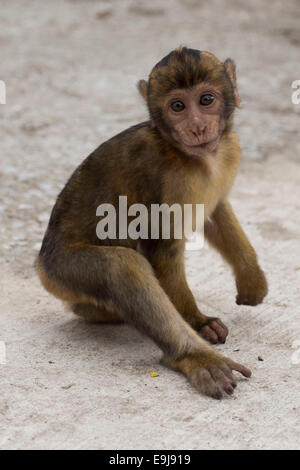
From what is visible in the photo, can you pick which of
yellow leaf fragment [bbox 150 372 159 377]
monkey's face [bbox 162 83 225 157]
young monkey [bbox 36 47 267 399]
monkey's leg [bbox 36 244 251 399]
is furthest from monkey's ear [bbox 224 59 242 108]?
yellow leaf fragment [bbox 150 372 159 377]

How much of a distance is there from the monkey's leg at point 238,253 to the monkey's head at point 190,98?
73 cm

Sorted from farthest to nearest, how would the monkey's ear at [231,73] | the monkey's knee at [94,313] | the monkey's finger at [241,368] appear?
the monkey's knee at [94,313] < the monkey's ear at [231,73] < the monkey's finger at [241,368]

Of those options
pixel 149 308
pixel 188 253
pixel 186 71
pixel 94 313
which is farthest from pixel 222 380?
pixel 188 253

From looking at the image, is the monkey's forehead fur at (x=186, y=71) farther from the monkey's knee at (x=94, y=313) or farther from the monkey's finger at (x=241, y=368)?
the monkey's finger at (x=241, y=368)

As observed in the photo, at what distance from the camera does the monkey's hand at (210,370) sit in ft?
11.5

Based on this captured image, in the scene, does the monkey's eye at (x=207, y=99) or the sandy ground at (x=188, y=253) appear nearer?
the sandy ground at (x=188, y=253)

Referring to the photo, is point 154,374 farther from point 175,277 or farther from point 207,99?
point 207,99

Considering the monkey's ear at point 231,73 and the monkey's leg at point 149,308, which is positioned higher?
the monkey's ear at point 231,73

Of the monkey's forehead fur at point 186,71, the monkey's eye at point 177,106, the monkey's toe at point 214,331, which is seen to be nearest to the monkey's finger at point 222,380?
the monkey's toe at point 214,331

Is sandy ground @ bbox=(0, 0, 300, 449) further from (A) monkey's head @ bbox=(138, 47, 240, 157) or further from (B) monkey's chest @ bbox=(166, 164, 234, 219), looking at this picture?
(A) monkey's head @ bbox=(138, 47, 240, 157)

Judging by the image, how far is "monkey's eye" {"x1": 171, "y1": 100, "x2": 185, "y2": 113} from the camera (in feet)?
12.1

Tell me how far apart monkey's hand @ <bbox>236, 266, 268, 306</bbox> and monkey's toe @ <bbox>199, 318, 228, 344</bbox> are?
31 centimetres

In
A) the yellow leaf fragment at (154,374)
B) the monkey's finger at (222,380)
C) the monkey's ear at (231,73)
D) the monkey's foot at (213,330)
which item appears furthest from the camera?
the monkey's foot at (213,330)

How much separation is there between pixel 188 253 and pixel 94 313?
1.32 m
